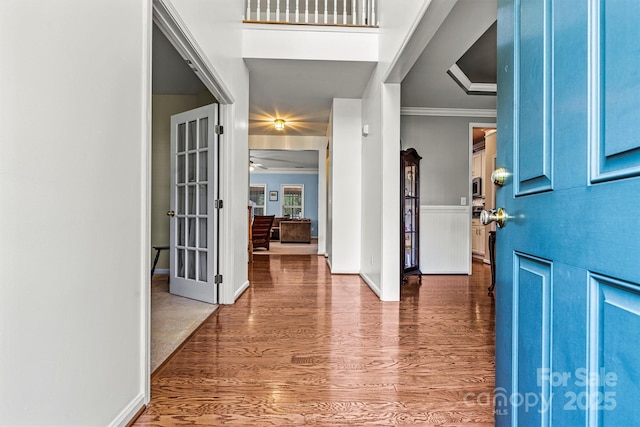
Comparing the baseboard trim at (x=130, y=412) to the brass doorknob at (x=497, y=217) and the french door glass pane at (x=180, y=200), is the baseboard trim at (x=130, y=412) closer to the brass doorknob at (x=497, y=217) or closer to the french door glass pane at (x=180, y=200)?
the brass doorknob at (x=497, y=217)

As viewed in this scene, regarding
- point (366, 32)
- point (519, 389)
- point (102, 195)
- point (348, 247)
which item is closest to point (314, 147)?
point (348, 247)

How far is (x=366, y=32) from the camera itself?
11.9 ft

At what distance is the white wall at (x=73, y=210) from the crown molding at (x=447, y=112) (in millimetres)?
3994

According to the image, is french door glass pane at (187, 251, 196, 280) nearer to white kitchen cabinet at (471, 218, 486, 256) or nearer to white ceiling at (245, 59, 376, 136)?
white ceiling at (245, 59, 376, 136)

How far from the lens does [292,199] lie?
12750mm

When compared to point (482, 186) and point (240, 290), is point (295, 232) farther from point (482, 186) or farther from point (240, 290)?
point (240, 290)

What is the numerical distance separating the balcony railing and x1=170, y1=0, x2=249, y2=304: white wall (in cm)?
67

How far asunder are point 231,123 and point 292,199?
9.61 metres

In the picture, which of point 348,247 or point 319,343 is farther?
point 348,247

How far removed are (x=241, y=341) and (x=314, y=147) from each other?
17.8 feet

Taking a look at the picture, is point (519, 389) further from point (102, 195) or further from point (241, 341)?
point (241, 341)

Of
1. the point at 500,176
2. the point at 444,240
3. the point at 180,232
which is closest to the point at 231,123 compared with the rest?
the point at 180,232

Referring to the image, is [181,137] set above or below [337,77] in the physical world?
below

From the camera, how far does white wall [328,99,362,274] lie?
4.64 meters
